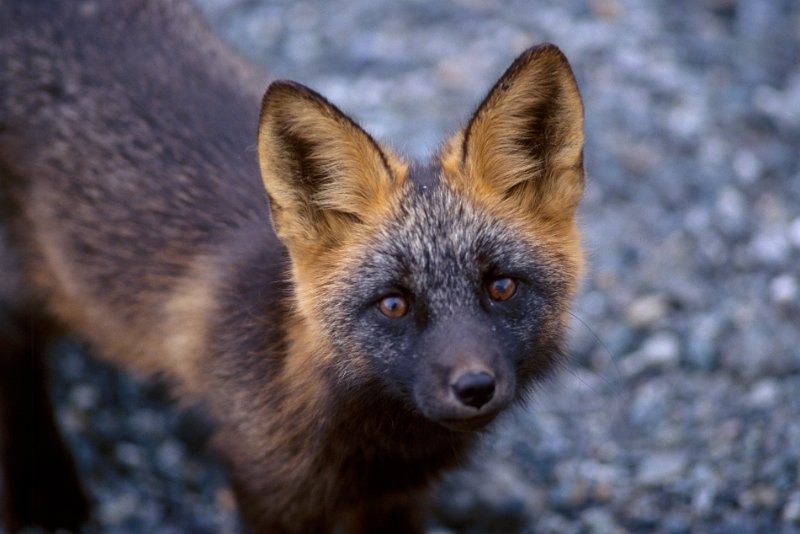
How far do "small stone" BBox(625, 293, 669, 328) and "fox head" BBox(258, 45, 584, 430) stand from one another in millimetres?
2210

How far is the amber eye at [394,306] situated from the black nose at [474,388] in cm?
43

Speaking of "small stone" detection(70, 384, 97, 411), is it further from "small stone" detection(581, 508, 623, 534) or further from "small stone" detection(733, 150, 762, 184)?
"small stone" detection(733, 150, 762, 184)

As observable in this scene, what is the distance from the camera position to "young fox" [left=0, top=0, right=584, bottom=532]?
3.76 meters

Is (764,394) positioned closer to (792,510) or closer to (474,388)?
(792,510)

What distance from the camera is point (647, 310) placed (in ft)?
20.3

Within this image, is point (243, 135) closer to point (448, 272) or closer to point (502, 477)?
point (448, 272)

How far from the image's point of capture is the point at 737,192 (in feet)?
22.3

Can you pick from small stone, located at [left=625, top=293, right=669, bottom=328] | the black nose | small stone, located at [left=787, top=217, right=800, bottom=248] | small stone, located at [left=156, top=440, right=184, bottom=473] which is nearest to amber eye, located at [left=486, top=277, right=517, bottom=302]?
the black nose

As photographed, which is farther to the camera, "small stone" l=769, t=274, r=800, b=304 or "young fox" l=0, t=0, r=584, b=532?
"small stone" l=769, t=274, r=800, b=304

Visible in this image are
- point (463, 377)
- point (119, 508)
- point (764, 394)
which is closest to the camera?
point (463, 377)

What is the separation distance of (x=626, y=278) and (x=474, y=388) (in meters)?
3.27

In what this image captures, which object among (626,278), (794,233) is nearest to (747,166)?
(794,233)

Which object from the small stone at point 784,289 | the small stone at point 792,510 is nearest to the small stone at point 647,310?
the small stone at point 784,289

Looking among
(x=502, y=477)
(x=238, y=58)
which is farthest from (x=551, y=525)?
(x=238, y=58)
